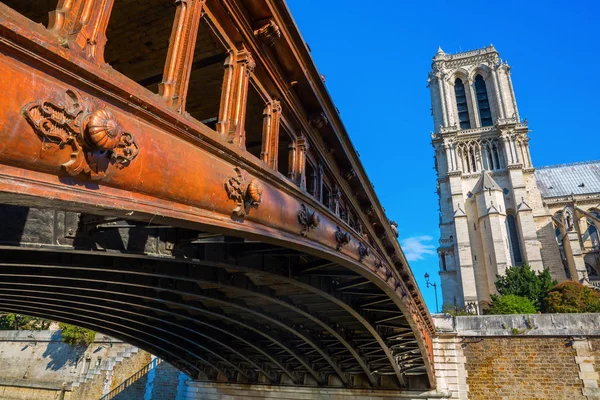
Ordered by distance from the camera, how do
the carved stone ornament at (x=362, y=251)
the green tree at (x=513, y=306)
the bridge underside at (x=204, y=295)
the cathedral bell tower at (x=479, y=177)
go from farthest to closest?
the cathedral bell tower at (x=479, y=177) < the green tree at (x=513, y=306) < the carved stone ornament at (x=362, y=251) < the bridge underside at (x=204, y=295)

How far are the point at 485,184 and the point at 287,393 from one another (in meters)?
Answer: 35.6

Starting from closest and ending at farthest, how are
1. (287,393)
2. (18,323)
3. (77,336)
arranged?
1. (287,393)
2. (77,336)
3. (18,323)

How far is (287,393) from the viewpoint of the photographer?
25188 mm

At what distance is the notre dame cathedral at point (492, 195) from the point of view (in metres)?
47.2

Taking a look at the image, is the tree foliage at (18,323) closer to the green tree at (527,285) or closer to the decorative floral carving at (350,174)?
the green tree at (527,285)

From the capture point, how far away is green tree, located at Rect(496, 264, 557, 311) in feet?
122

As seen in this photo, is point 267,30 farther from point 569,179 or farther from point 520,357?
point 569,179

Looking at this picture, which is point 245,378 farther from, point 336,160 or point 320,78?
point 320,78

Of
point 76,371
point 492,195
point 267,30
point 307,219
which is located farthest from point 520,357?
point 76,371

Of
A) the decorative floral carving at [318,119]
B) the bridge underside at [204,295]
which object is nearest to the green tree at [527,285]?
the bridge underside at [204,295]

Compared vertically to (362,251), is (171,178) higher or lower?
lower

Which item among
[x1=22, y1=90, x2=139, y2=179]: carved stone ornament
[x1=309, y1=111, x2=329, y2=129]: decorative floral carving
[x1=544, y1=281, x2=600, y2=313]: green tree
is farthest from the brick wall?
[x1=22, y1=90, x2=139, y2=179]: carved stone ornament

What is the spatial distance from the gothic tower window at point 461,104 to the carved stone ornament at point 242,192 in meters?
59.1

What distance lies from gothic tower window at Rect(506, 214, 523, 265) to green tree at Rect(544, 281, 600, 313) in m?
13.6
